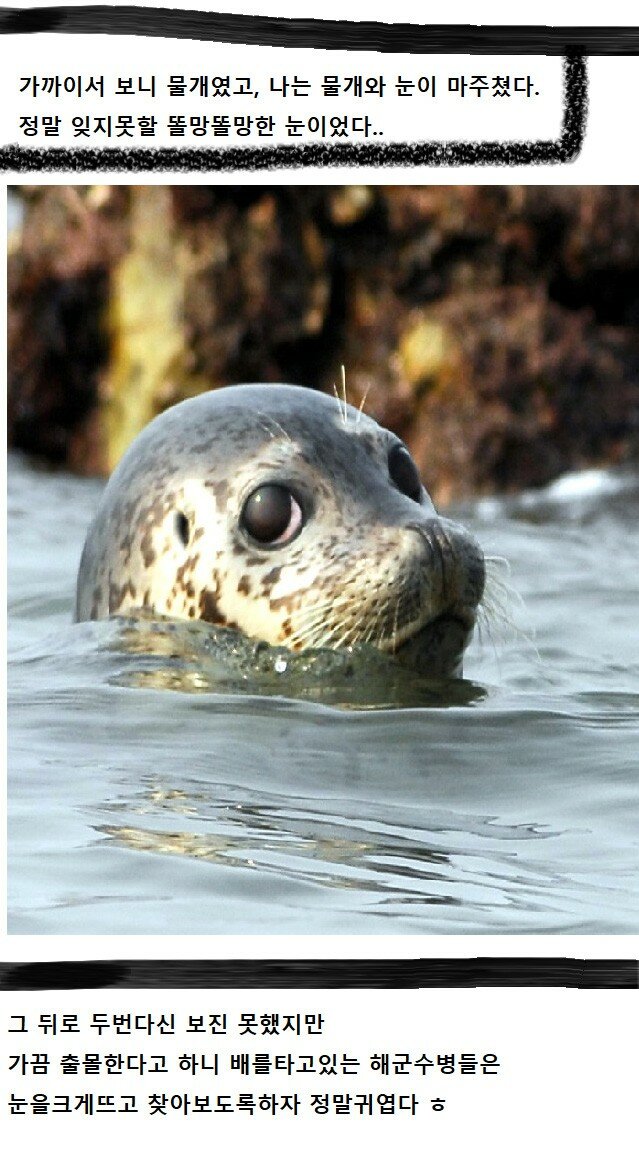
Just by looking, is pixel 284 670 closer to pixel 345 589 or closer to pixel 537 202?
pixel 345 589

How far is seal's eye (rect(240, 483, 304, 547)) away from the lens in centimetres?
538

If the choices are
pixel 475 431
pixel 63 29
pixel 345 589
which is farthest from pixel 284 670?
pixel 475 431

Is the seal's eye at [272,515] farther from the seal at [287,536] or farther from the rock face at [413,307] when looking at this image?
the rock face at [413,307]

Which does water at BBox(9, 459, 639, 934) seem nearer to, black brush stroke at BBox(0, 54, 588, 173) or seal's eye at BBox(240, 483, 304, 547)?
seal's eye at BBox(240, 483, 304, 547)

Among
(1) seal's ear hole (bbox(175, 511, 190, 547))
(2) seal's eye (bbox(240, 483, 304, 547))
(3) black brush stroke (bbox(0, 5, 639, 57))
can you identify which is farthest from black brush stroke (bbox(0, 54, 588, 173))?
(1) seal's ear hole (bbox(175, 511, 190, 547))

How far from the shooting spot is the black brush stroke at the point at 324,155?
4.15 m

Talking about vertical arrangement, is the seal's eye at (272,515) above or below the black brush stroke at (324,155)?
below

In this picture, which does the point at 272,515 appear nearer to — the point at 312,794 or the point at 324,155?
the point at 312,794

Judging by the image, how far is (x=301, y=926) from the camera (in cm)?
344

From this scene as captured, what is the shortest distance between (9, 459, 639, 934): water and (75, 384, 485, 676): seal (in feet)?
0.43
